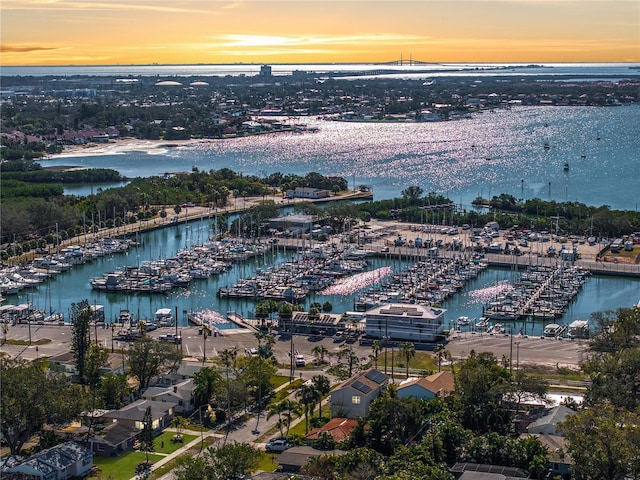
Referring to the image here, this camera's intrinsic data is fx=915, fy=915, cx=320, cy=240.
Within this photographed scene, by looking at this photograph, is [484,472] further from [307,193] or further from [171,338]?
[307,193]

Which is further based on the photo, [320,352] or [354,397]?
[320,352]

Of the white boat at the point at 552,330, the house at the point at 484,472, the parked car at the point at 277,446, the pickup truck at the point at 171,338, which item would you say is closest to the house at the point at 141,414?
the parked car at the point at 277,446

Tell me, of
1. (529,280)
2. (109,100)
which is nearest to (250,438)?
(529,280)

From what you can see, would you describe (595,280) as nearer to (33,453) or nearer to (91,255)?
(91,255)

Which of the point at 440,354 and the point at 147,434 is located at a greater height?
the point at 440,354

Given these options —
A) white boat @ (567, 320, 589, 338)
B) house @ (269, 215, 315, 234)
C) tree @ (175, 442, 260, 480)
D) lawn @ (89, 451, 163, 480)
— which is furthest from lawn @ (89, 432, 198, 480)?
house @ (269, 215, 315, 234)

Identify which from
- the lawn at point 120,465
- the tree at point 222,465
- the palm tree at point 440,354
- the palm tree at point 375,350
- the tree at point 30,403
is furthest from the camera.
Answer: the palm tree at point 375,350

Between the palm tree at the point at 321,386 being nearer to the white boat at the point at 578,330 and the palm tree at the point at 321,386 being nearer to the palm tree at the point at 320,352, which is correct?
the palm tree at the point at 320,352

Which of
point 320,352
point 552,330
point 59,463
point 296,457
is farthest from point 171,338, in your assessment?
point 552,330
